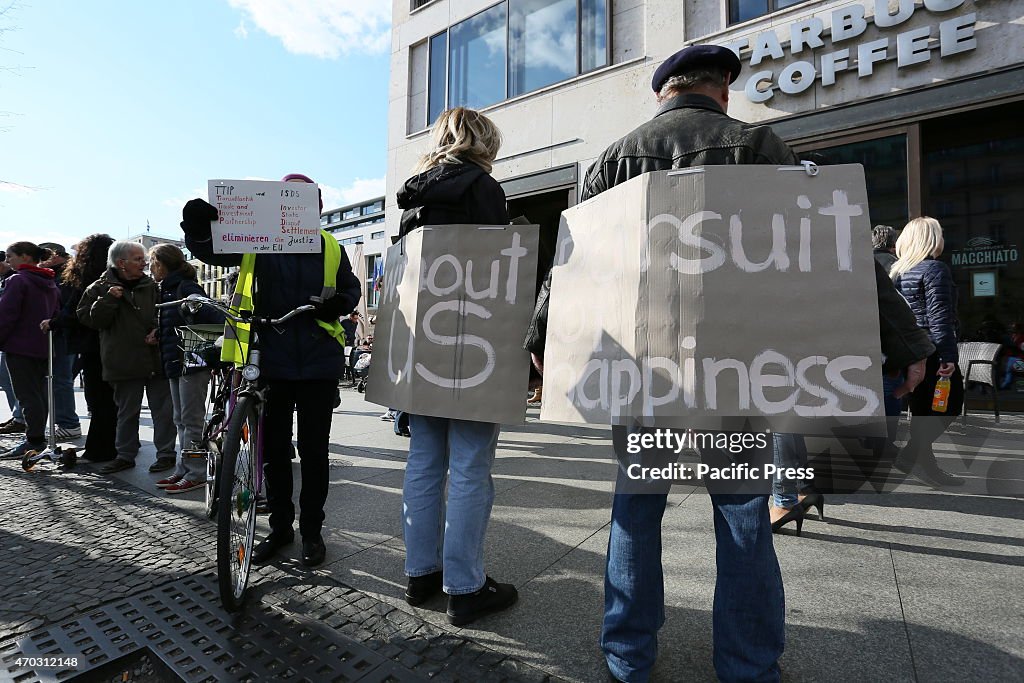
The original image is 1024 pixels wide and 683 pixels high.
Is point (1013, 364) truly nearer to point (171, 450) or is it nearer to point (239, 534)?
point (239, 534)

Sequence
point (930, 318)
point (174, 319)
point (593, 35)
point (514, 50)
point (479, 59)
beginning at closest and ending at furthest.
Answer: point (930, 318) < point (174, 319) < point (593, 35) < point (514, 50) < point (479, 59)

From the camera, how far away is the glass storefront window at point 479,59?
11008mm

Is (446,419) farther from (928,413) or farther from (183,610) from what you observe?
(928,413)

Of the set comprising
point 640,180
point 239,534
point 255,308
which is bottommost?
point 239,534

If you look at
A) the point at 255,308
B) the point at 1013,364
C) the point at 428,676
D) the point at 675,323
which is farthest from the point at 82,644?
the point at 1013,364

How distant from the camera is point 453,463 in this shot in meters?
2.25

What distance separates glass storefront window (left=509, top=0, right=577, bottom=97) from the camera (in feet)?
32.4

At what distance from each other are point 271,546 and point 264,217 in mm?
1659

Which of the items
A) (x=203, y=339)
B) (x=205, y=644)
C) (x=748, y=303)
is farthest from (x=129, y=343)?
(x=748, y=303)

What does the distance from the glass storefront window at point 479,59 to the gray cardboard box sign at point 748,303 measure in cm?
1036

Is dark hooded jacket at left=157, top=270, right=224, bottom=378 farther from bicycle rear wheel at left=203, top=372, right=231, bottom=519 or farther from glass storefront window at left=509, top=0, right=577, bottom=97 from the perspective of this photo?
glass storefront window at left=509, top=0, right=577, bottom=97

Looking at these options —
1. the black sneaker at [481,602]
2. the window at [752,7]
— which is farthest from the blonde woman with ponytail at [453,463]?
the window at [752,7]

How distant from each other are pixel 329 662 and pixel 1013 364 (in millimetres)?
9357

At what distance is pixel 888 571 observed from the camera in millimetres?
2631
